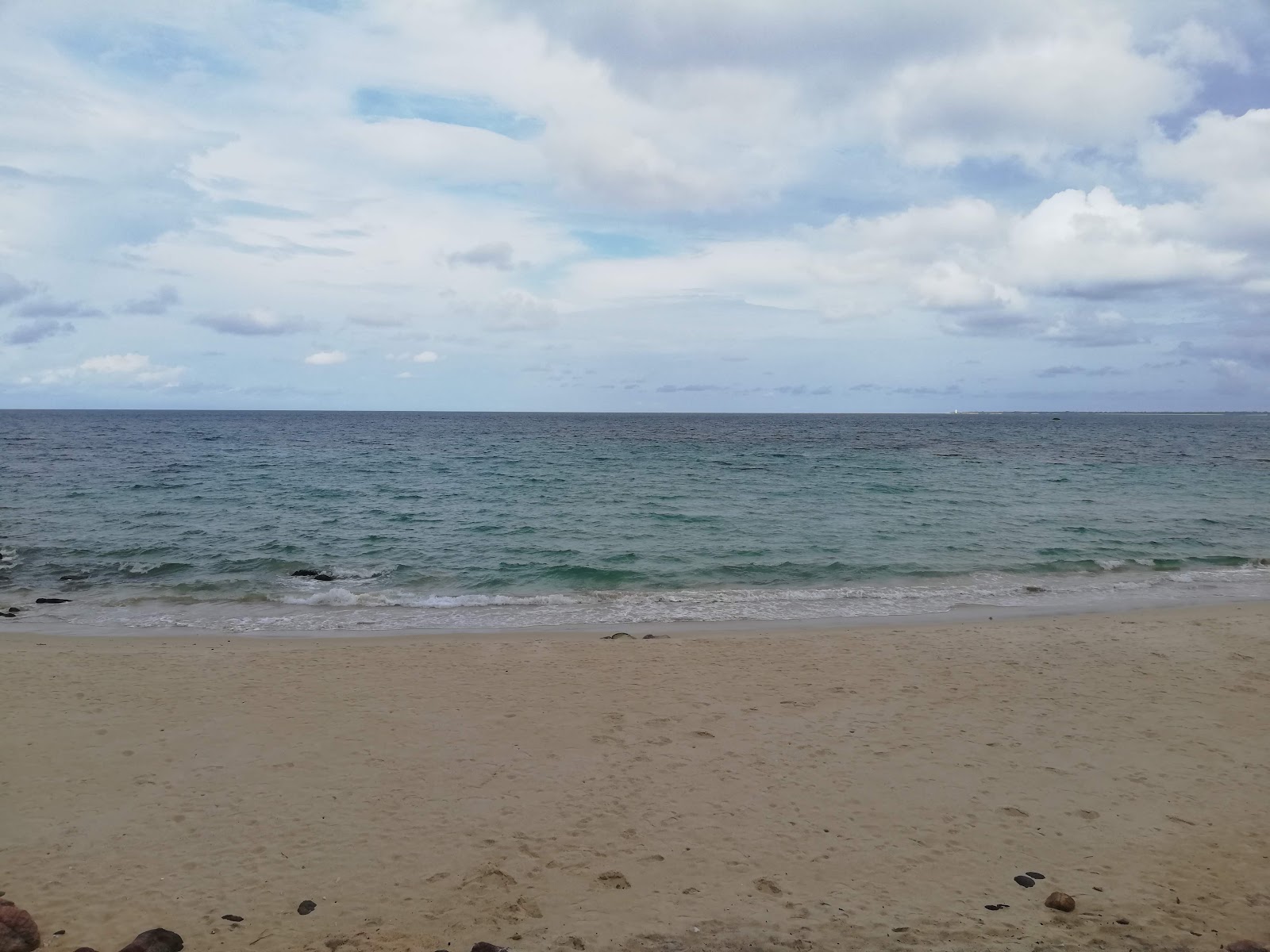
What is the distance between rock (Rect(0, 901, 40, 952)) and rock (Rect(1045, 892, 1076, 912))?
6383 mm

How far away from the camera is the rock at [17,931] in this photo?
4.56 m

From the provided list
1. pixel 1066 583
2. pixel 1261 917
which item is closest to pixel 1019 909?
pixel 1261 917

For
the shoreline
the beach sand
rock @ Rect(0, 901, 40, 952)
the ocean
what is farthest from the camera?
the ocean

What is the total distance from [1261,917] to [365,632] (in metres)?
11.9

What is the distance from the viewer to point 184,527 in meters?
22.5

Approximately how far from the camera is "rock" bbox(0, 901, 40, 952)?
4.56 metres

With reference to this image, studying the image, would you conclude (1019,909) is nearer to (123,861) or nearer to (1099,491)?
(123,861)

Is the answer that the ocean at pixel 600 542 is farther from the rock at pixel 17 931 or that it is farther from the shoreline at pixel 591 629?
the rock at pixel 17 931

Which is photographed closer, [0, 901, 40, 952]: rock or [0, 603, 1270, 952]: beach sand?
[0, 901, 40, 952]: rock

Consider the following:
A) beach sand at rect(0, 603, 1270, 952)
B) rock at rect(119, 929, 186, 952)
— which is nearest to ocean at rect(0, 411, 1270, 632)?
beach sand at rect(0, 603, 1270, 952)

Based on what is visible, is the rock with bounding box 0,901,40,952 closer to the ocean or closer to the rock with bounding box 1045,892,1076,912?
the rock with bounding box 1045,892,1076,912

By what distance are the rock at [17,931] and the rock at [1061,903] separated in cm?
638

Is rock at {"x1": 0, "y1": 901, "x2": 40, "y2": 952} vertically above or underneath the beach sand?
above

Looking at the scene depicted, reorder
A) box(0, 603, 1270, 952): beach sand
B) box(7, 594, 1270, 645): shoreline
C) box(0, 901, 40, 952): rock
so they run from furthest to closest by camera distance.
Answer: box(7, 594, 1270, 645): shoreline, box(0, 603, 1270, 952): beach sand, box(0, 901, 40, 952): rock
